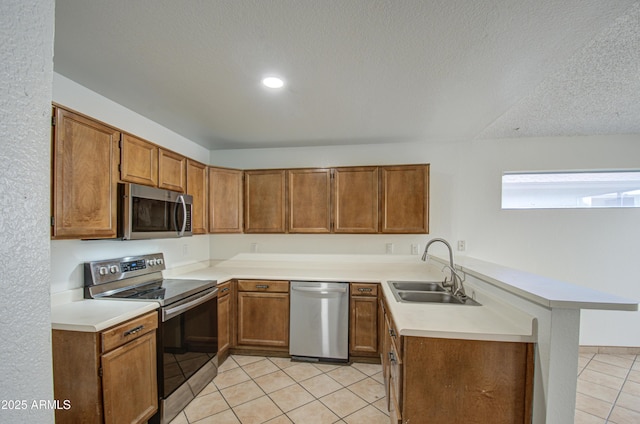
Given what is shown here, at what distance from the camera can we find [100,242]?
2.08 metres

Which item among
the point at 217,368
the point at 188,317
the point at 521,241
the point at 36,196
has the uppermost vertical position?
the point at 36,196

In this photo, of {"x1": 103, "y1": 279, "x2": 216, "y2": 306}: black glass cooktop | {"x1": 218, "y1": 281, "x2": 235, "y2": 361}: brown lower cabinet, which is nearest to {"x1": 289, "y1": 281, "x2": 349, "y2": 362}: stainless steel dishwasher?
{"x1": 218, "y1": 281, "x2": 235, "y2": 361}: brown lower cabinet

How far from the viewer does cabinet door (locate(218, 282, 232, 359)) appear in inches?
105

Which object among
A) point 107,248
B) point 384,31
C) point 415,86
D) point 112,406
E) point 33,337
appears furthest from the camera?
point 107,248

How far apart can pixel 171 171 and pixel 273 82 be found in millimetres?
1288

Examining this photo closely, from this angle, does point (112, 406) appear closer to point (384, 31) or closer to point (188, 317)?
point (188, 317)

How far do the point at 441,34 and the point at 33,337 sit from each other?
6.10ft

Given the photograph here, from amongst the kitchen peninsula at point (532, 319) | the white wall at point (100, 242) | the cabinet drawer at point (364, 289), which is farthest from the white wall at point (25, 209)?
the cabinet drawer at point (364, 289)

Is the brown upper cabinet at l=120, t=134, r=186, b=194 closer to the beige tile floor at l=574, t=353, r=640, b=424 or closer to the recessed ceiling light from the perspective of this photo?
the recessed ceiling light

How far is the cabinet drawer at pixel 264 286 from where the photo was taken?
2.83 meters

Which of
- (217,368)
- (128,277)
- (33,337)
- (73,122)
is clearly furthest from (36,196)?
(217,368)

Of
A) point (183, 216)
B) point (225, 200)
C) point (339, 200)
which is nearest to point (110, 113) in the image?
point (183, 216)

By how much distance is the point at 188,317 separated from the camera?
2162 millimetres

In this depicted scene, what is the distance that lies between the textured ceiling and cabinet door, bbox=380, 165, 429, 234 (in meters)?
0.54
